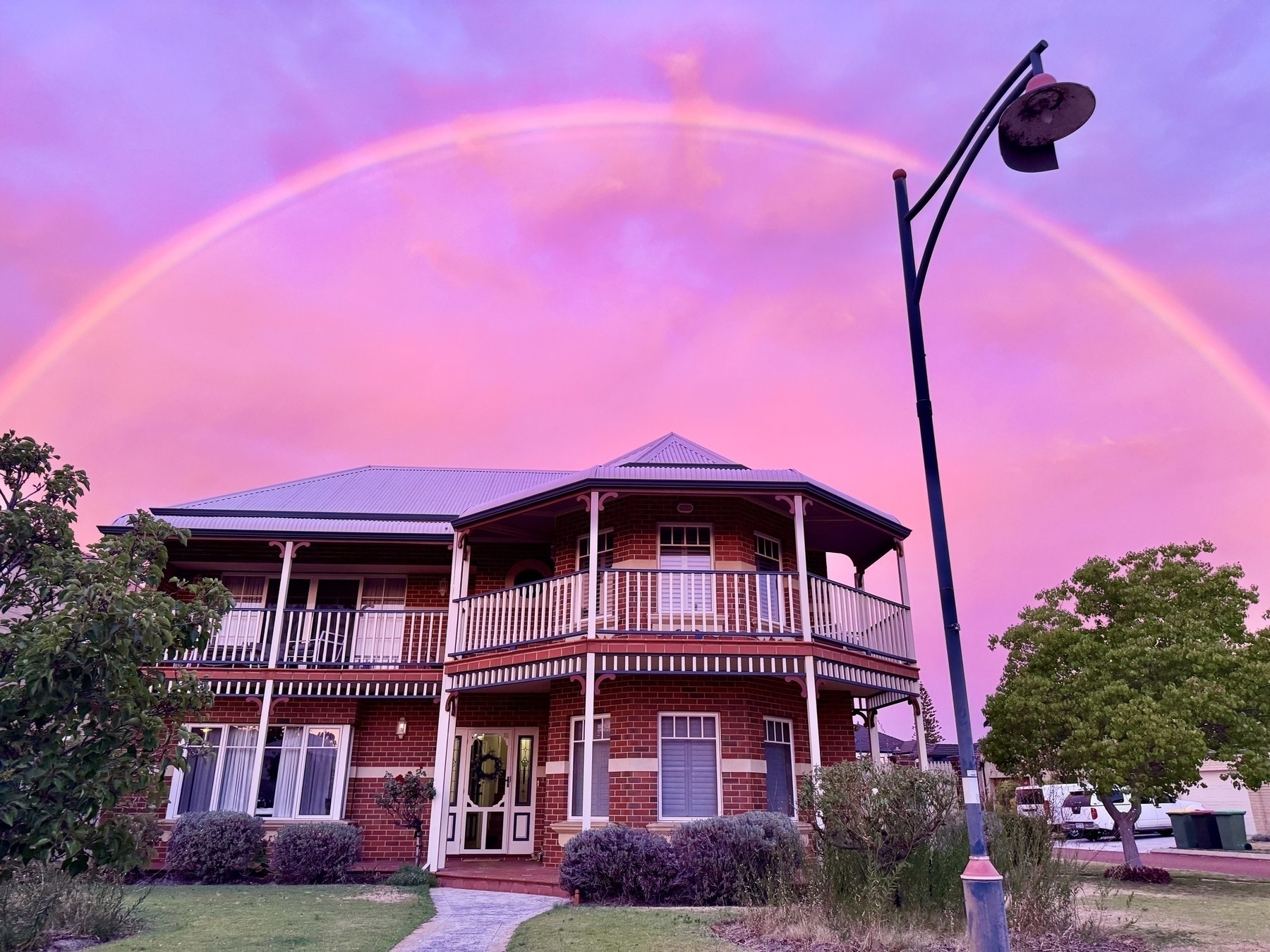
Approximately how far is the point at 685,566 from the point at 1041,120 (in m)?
9.23

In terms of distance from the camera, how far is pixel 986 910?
5.75 meters

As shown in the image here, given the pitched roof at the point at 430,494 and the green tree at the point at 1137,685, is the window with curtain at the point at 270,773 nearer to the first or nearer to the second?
the pitched roof at the point at 430,494

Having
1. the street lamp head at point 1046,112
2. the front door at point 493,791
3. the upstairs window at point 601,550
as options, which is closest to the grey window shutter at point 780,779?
the upstairs window at point 601,550

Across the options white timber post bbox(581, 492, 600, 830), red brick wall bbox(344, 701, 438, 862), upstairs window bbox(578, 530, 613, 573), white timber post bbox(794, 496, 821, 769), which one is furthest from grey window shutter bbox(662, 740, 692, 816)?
red brick wall bbox(344, 701, 438, 862)

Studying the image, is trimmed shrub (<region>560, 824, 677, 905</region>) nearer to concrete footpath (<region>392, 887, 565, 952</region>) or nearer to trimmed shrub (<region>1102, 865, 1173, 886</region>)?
concrete footpath (<region>392, 887, 565, 952</region>)

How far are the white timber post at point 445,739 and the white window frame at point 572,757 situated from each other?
2.00 m

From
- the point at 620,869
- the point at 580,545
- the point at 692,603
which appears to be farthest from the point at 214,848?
the point at 692,603

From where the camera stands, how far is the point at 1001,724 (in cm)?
1479

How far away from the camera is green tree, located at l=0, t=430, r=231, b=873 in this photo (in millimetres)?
4297

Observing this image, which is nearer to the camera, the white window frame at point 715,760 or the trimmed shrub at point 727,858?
the trimmed shrub at point 727,858

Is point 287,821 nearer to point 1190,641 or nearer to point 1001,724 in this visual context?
point 1001,724

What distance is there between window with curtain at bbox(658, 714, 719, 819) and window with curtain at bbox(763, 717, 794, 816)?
3.39 feet

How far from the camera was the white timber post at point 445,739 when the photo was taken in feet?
45.3

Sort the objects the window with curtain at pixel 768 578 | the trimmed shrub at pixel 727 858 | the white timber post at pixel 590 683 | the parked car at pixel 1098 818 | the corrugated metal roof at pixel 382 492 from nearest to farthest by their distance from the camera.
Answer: the trimmed shrub at pixel 727 858 < the white timber post at pixel 590 683 < the window with curtain at pixel 768 578 < the corrugated metal roof at pixel 382 492 < the parked car at pixel 1098 818
